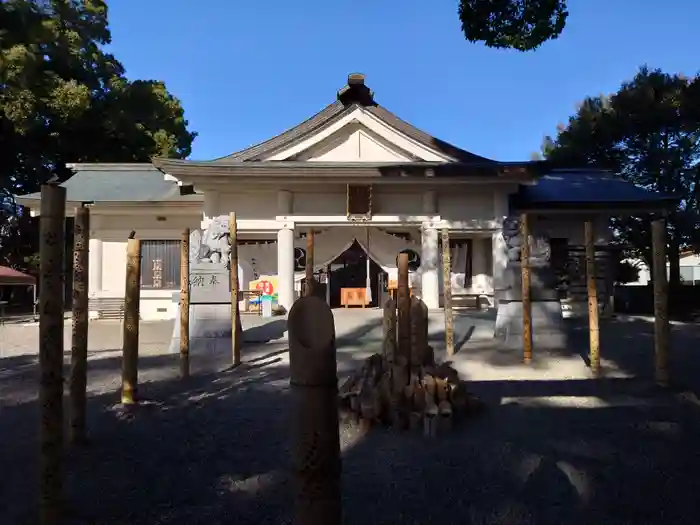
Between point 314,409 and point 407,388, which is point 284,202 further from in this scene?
point 314,409

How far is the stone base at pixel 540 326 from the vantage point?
8.62 m

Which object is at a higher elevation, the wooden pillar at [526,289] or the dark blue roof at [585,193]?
the dark blue roof at [585,193]

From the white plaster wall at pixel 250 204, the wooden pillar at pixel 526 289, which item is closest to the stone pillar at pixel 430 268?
the white plaster wall at pixel 250 204

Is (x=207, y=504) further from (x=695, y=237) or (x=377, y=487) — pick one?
(x=695, y=237)

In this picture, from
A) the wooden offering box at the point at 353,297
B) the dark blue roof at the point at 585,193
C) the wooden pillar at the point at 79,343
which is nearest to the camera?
the wooden pillar at the point at 79,343

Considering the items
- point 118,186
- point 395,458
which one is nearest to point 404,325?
point 395,458

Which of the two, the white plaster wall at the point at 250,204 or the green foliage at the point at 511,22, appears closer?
the green foliage at the point at 511,22

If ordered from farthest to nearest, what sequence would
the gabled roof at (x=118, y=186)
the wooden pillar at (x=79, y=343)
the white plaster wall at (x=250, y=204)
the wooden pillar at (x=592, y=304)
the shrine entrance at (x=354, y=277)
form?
the shrine entrance at (x=354, y=277), the gabled roof at (x=118, y=186), the white plaster wall at (x=250, y=204), the wooden pillar at (x=592, y=304), the wooden pillar at (x=79, y=343)

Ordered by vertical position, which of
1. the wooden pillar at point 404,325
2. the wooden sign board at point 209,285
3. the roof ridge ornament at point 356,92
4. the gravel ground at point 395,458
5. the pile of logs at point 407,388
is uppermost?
the roof ridge ornament at point 356,92

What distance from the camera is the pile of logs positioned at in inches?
190

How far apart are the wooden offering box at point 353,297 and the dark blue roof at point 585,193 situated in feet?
16.6

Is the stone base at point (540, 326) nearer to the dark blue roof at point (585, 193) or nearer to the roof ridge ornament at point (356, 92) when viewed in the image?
the dark blue roof at point (585, 193)

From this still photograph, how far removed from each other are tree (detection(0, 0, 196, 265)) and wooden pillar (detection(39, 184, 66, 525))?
1862cm

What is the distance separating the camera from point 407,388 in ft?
16.4
